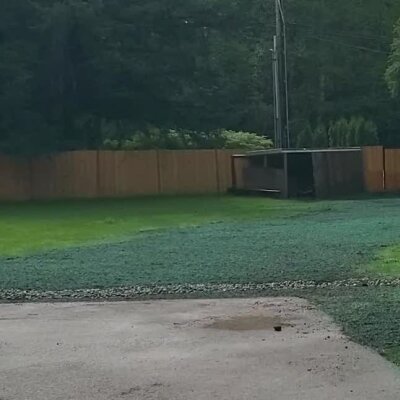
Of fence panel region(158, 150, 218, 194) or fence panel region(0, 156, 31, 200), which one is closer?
fence panel region(0, 156, 31, 200)

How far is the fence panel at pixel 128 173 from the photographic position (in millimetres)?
29312

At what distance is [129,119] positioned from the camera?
30.1 metres

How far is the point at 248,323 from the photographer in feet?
23.0

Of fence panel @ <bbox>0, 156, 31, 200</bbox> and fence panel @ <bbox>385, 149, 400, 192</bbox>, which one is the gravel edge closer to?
fence panel @ <bbox>0, 156, 31, 200</bbox>

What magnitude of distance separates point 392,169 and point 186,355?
25954mm

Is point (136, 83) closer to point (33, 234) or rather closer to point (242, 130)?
point (242, 130)

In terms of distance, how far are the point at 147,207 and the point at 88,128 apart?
24.0ft

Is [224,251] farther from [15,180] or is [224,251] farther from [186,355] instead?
[15,180]

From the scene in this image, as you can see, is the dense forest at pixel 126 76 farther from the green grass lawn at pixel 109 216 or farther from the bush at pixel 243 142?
the green grass lawn at pixel 109 216

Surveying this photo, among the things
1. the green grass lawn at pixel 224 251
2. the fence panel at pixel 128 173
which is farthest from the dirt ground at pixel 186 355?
the fence panel at pixel 128 173

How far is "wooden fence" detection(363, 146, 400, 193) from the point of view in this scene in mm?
Result: 29953

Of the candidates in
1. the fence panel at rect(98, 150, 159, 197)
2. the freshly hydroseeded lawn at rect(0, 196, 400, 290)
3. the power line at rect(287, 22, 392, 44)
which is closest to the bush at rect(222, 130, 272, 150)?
the fence panel at rect(98, 150, 159, 197)

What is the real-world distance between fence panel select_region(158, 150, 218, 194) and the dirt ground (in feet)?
72.7

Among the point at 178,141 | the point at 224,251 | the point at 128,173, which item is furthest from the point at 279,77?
the point at 224,251
